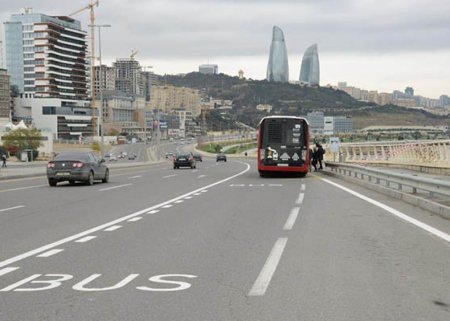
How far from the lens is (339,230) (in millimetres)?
11719

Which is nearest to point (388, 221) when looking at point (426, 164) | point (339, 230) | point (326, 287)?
point (339, 230)

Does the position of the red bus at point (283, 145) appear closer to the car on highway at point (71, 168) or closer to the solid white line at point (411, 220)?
the car on highway at point (71, 168)

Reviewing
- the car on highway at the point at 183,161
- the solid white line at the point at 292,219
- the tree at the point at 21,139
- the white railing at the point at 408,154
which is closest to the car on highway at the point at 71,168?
the solid white line at the point at 292,219

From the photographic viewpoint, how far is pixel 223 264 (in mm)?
8305

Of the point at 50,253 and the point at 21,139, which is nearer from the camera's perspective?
A: the point at 50,253

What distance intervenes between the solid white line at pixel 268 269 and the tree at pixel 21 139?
4841 inches

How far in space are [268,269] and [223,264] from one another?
2.28 ft

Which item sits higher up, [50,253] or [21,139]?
[21,139]

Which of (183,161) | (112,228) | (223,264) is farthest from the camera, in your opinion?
(183,161)

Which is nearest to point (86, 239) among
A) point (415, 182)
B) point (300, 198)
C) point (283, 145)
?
point (300, 198)

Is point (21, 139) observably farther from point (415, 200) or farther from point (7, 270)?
point (7, 270)

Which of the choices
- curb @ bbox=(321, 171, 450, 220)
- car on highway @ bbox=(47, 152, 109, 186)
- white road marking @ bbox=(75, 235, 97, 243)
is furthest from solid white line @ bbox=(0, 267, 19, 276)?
car on highway @ bbox=(47, 152, 109, 186)

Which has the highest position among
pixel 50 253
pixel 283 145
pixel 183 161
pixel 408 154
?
pixel 283 145

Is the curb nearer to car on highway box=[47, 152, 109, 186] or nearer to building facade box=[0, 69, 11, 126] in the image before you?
car on highway box=[47, 152, 109, 186]
